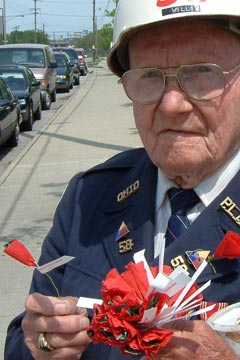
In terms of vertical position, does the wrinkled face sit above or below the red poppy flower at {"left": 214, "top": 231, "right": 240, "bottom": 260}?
above

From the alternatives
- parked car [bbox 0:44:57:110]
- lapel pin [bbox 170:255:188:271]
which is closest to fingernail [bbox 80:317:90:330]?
lapel pin [bbox 170:255:188:271]

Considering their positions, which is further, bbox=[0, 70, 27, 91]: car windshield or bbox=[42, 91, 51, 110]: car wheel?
bbox=[42, 91, 51, 110]: car wheel

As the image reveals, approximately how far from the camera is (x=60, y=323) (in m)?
1.67

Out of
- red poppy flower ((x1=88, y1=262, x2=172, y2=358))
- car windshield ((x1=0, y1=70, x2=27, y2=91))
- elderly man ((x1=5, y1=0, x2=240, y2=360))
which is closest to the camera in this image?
red poppy flower ((x1=88, y1=262, x2=172, y2=358))

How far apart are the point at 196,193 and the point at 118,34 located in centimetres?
46

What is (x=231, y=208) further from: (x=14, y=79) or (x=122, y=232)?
(x=14, y=79)

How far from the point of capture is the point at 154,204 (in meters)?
2.04

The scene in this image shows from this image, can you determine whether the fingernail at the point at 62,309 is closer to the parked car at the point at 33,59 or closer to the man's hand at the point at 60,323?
the man's hand at the point at 60,323

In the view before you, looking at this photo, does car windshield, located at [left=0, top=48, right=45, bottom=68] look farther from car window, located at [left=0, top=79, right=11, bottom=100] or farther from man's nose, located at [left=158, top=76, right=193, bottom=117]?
man's nose, located at [left=158, top=76, right=193, bottom=117]

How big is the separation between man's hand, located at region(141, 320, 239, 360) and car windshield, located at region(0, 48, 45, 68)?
2102 centimetres

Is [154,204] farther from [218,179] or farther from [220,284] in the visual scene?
[220,284]

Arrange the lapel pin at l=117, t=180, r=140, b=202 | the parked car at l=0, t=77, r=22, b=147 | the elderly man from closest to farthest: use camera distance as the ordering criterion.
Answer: the elderly man → the lapel pin at l=117, t=180, r=140, b=202 → the parked car at l=0, t=77, r=22, b=147

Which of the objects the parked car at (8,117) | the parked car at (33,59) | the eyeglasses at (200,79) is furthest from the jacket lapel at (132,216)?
the parked car at (33,59)

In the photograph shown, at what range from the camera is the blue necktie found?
1913 millimetres
